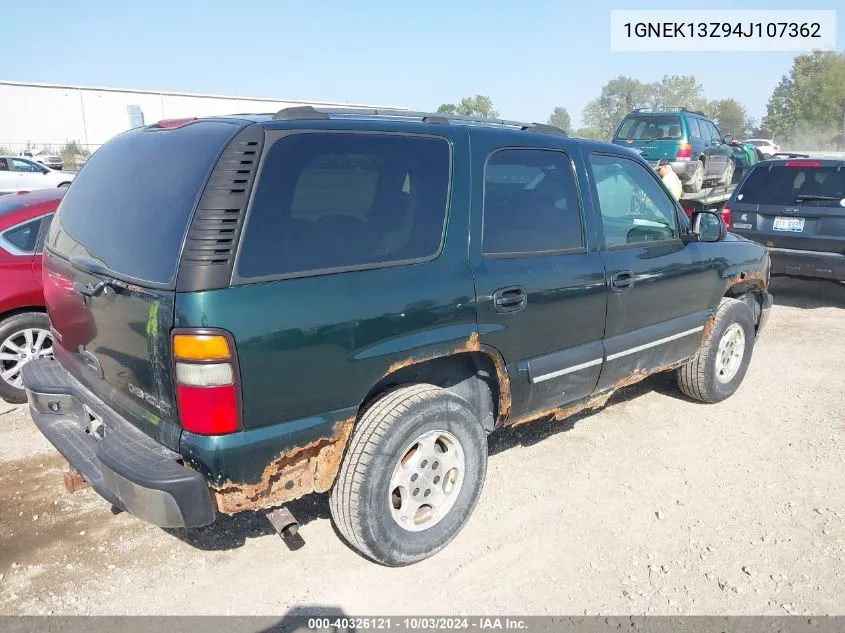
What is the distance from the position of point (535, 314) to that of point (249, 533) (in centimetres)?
180

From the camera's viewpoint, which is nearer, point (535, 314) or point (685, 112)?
point (535, 314)

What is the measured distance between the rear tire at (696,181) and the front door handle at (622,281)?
35.0 ft

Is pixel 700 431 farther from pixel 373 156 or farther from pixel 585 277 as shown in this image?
pixel 373 156

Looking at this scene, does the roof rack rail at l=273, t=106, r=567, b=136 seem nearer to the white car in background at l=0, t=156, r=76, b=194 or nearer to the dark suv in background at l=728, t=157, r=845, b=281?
the dark suv in background at l=728, t=157, r=845, b=281

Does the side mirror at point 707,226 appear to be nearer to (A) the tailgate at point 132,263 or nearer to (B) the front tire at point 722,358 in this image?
(B) the front tire at point 722,358

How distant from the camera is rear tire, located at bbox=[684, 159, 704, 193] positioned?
13.2 metres

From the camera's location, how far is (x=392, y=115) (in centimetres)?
314

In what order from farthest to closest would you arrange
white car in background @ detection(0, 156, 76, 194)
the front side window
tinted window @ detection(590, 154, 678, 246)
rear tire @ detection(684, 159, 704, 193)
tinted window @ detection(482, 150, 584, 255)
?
the front side window < white car in background @ detection(0, 156, 76, 194) < rear tire @ detection(684, 159, 704, 193) < tinted window @ detection(590, 154, 678, 246) < tinted window @ detection(482, 150, 584, 255)

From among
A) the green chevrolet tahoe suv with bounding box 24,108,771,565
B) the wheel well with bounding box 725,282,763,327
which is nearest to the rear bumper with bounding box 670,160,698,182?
the wheel well with bounding box 725,282,763,327

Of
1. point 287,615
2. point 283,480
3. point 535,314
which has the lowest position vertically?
point 287,615

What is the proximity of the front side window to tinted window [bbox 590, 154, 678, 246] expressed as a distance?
799 inches

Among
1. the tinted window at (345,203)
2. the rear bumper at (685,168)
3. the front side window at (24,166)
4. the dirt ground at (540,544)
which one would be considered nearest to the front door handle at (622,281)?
the dirt ground at (540,544)

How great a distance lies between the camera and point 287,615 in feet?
8.77

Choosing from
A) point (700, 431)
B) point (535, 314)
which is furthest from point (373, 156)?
point (700, 431)
